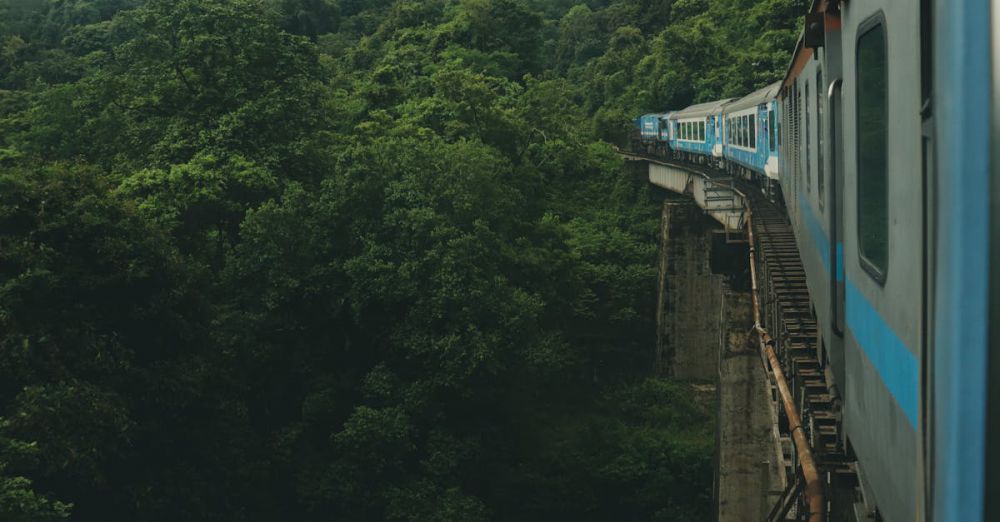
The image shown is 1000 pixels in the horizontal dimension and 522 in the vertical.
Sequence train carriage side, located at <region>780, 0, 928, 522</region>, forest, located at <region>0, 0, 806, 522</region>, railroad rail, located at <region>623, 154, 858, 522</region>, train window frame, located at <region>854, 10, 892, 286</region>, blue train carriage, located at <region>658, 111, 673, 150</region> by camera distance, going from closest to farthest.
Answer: train carriage side, located at <region>780, 0, 928, 522</region> < train window frame, located at <region>854, 10, 892, 286</region> < railroad rail, located at <region>623, 154, 858, 522</region> < forest, located at <region>0, 0, 806, 522</region> < blue train carriage, located at <region>658, 111, 673, 150</region>

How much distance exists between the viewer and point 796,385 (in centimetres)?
889

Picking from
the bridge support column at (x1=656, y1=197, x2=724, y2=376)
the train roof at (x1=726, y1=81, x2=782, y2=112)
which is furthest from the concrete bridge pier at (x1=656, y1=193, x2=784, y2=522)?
the bridge support column at (x1=656, y1=197, x2=724, y2=376)

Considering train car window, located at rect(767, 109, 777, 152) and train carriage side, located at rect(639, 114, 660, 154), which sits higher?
train carriage side, located at rect(639, 114, 660, 154)

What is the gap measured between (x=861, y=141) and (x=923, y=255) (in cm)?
165

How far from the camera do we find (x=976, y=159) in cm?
171

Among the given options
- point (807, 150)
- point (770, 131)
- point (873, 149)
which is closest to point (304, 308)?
point (770, 131)

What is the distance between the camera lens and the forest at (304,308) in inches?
582

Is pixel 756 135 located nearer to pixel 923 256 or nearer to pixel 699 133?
pixel 699 133

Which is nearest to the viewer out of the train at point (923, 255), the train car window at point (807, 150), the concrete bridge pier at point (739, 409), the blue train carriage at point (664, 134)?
the train at point (923, 255)

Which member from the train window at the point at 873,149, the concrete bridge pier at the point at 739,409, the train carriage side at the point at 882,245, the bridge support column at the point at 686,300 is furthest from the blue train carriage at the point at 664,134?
the train window at the point at 873,149

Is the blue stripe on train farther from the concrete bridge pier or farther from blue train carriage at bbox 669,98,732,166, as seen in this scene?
blue train carriage at bbox 669,98,732,166

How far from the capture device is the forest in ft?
48.5

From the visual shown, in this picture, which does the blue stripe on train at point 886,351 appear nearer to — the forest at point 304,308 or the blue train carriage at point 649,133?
the forest at point 304,308

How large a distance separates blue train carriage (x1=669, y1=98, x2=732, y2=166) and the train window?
24500 mm
